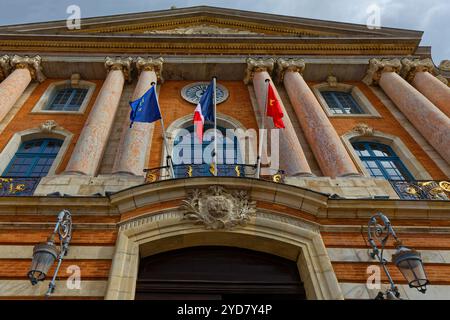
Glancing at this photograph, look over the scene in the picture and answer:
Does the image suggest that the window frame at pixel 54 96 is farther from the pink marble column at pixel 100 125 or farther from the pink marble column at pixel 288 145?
the pink marble column at pixel 288 145

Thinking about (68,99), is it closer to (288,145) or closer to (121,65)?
(121,65)

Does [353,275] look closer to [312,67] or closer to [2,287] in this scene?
[2,287]

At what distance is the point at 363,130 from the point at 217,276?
924 centimetres

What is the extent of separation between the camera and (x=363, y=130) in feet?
46.0

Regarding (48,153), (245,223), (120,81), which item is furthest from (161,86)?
(245,223)

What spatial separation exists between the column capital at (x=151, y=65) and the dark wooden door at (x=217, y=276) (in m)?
10.5

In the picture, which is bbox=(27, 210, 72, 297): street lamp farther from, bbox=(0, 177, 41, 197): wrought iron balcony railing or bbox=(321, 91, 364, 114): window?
bbox=(321, 91, 364, 114): window

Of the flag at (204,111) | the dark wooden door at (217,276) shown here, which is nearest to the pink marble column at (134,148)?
the flag at (204,111)

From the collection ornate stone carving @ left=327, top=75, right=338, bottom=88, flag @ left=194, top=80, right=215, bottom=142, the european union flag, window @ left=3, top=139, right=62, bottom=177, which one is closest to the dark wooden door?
flag @ left=194, top=80, right=215, bottom=142

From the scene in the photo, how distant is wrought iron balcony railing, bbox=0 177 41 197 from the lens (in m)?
9.29

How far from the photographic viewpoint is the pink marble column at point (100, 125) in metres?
10.7

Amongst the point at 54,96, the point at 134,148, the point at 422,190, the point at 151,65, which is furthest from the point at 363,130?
the point at 54,96

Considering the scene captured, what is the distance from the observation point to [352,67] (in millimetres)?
17484

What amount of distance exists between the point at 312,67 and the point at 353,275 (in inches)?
490
